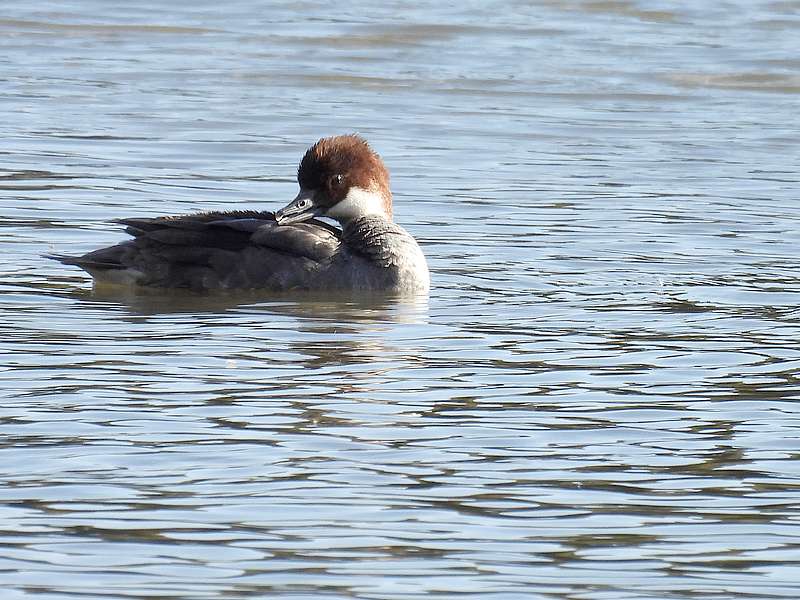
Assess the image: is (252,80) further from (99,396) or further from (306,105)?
(99,396)

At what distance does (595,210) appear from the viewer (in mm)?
13664

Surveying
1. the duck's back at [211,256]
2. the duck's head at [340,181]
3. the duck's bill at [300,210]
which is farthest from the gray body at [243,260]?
the duck's head at [340,181]

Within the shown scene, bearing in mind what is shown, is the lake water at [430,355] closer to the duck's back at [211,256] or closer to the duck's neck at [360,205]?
the duck's back at [211,256]

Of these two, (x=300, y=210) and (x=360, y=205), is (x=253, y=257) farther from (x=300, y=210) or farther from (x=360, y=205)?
(x=360, y=205)

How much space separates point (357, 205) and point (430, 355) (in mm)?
2649

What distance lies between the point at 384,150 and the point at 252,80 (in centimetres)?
426

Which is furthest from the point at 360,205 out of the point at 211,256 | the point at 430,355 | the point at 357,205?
the point at 430,355

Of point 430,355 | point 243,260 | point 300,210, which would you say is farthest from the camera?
point 300,210

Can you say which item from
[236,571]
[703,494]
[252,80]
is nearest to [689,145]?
[252,80]

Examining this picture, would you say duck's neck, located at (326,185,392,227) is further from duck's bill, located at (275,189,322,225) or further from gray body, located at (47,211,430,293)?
gray body, located at (47,211,430,293)

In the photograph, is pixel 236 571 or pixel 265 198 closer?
pixel 236 571

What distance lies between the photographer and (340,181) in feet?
37.9

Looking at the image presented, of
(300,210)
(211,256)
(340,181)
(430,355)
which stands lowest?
(430,355)

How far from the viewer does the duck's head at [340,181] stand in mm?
11516
